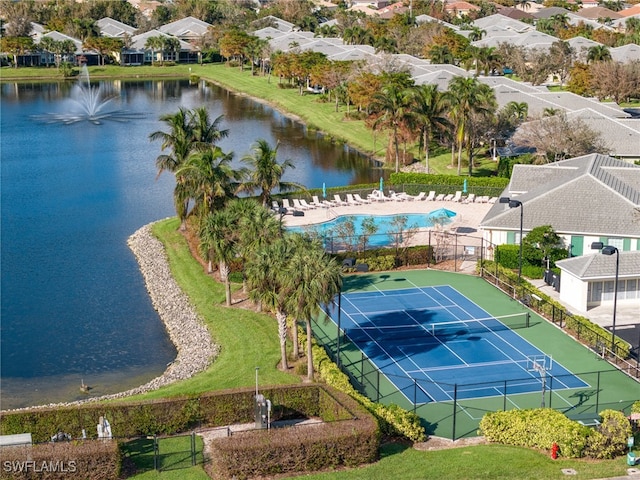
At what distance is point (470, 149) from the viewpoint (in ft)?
270

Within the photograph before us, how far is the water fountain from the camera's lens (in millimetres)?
113875

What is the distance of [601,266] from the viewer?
52156mm

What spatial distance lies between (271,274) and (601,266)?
18.9m

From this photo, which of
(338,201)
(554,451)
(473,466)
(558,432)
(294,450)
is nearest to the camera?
(294,450)

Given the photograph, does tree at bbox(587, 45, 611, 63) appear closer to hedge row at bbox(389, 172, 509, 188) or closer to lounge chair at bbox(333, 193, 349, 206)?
hedge row at bbox(389, 172, 509, 188)

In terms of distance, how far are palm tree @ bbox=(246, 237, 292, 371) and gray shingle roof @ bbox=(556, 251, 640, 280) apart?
16913 mm

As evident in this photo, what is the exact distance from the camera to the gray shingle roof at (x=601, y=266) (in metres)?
51.7

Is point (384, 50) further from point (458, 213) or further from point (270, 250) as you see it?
point (270, 250)

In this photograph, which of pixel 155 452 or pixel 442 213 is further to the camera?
pixel 442 213

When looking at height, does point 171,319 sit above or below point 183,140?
below

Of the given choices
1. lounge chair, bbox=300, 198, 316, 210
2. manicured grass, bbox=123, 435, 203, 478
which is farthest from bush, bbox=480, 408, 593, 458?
lounge chair, bbox=300, 198, 316, 210

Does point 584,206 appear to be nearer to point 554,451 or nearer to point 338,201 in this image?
point 338,201

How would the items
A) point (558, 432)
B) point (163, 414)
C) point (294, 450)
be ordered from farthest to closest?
point (163, 414) < point (558, 432) < point (294, 450)

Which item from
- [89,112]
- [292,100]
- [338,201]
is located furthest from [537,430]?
[89,112]
